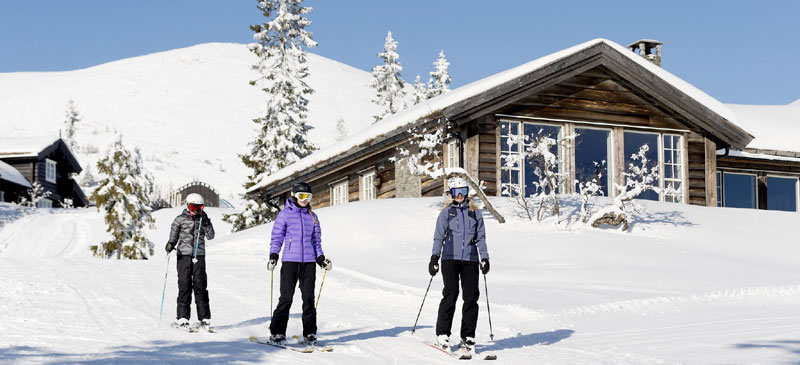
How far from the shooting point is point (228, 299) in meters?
11.7

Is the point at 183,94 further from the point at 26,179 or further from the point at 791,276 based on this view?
the point at 791,276

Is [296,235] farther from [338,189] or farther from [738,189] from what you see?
[738,189]

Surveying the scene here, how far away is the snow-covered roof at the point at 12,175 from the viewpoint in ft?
141

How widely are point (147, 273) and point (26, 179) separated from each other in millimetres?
36889

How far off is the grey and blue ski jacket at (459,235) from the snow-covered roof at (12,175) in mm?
39809

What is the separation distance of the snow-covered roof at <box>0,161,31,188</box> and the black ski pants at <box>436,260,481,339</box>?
3989 cm

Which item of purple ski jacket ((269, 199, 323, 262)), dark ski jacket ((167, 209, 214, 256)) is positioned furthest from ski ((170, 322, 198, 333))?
purple ski jacket ((269, 199, 323, 262))

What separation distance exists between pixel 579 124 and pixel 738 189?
8672mm

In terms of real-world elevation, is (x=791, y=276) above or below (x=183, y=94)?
below

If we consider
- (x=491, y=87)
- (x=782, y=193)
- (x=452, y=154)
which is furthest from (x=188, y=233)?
(x=782, y=193)

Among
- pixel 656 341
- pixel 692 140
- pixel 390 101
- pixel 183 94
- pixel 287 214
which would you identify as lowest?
pixel 656 341

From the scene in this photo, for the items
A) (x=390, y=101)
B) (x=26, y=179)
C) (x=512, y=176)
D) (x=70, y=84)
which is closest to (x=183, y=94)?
(x=70, y=84)

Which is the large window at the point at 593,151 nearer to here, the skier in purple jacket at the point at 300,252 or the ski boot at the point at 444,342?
the ski boot at the point at 444,342

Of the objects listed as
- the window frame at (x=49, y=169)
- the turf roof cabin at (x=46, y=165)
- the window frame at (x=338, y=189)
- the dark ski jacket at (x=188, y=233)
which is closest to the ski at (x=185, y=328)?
the dark ski jacket at (x=188, y=233)
